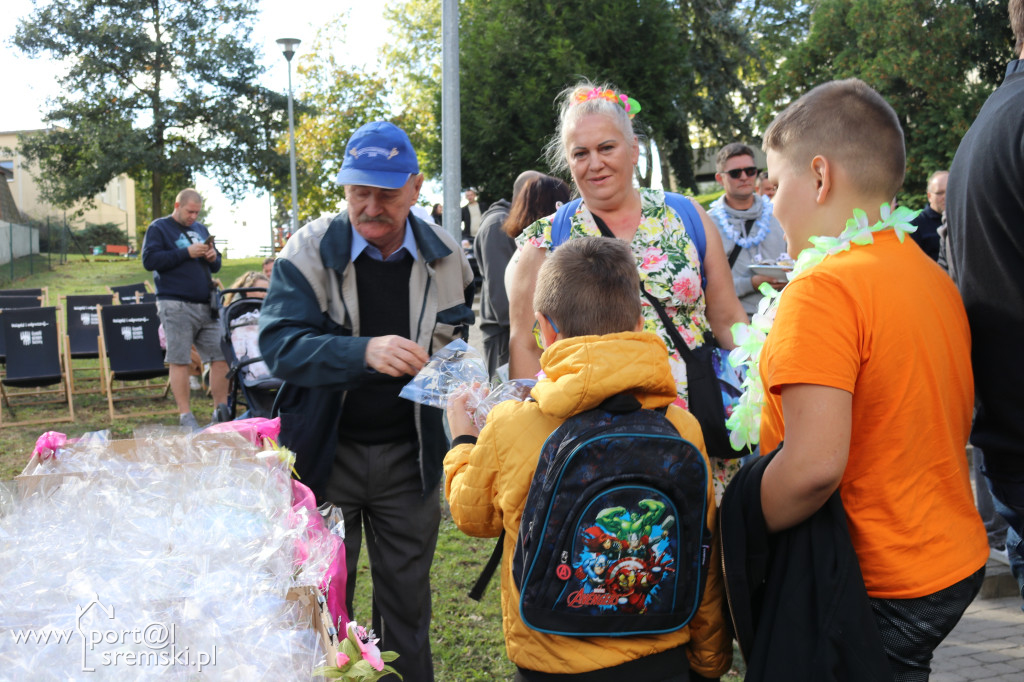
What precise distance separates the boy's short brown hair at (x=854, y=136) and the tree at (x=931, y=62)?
15.2m

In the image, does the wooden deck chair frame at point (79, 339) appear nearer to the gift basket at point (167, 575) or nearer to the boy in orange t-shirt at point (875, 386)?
the gift basket at point (167, 575)

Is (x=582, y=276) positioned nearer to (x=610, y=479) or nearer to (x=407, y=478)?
(x=610, y=479)

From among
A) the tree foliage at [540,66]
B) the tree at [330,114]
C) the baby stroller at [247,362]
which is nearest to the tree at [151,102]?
the tree at [330,114]

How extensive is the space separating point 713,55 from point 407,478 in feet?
94.0

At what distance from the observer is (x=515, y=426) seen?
6.57 ft

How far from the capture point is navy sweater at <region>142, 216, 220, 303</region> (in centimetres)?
793

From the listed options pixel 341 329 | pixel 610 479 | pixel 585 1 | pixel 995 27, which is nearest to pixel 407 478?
pixel 341 329

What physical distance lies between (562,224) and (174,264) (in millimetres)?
5983

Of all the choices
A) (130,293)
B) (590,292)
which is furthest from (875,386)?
(130,293)

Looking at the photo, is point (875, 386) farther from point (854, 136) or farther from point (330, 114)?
point (330, 114)

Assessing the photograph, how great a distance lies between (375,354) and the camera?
265 cm

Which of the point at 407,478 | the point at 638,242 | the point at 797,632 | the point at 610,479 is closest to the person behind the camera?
the point at 797,632

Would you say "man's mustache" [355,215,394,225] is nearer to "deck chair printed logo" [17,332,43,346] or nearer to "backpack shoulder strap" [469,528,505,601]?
"backpack shoulder strap" [469,528,505,601]

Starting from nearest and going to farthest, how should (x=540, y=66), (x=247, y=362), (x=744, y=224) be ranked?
(x=247, y=362) < (x=744, y=224) < (x=540, y=66)
